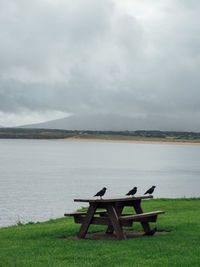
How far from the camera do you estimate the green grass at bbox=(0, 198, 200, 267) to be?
32.6 feet

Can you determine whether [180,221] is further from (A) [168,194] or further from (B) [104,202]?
(A) [168,194]

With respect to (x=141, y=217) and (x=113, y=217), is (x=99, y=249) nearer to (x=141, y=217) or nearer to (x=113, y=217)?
(x=113, y=217)

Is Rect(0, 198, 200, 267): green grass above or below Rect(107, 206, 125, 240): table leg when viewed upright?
below

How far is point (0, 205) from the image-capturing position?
32.7 m

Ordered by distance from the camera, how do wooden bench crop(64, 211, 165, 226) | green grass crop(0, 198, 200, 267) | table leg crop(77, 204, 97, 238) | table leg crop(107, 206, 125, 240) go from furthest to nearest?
table leg crop(77, 204, 97, 238)
wooden bench crop(64, 211, 165, 226)
table leg crop(107, 206, 125, 240)
green grass crop(0, 198, 200, 267)

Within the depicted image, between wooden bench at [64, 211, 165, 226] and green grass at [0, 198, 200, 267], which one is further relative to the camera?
wooden bench at [64, 211, 165, 226]

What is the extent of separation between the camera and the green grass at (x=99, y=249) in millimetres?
9945

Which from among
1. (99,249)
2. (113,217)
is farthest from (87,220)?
(99,249)

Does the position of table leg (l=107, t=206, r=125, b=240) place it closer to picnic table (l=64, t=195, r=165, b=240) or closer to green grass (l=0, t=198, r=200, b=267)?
picnic table (l=64, t=195, r=165, b=240)

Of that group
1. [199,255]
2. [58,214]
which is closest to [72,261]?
[199,255]

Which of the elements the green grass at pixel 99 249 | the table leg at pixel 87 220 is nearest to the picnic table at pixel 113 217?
the table leg at pixel 87 220

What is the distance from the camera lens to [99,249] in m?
11.3

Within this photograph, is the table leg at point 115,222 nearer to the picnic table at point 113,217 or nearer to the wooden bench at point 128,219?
the picnic table at point 113,217

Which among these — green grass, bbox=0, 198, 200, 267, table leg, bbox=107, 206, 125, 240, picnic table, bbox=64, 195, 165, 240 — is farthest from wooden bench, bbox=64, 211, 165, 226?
green grass, bbox=0, 198, 200, 267
